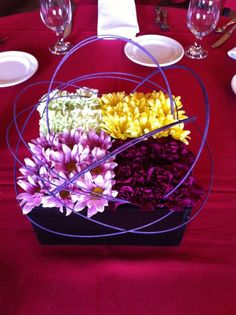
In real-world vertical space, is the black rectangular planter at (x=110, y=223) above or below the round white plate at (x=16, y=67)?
below

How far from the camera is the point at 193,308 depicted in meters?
0.46

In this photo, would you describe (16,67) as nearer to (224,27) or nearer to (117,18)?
(117,18)

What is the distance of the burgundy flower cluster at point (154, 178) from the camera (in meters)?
0.44

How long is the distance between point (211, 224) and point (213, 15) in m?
0.62

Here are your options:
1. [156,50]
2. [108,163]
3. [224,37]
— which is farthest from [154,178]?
[224,37]

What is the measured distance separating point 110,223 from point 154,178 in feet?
0.34

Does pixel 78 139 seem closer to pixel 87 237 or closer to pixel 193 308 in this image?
pixel 87 237

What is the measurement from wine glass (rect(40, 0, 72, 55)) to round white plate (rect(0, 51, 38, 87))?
0.29ft

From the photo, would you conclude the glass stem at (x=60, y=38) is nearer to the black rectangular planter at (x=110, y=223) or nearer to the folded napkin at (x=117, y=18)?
the folded napkin at (x=117, y=18)

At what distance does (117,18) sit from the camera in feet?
3.37

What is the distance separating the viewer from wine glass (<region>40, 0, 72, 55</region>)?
2.95ft

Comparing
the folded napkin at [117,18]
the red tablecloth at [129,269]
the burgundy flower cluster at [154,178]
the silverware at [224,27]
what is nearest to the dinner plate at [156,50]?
the folded napkin at [117,18]

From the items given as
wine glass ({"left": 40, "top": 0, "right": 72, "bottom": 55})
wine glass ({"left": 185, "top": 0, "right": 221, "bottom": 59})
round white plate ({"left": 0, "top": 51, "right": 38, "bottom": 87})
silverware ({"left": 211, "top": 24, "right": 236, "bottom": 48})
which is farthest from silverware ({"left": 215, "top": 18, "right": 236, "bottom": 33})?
round white plate ({"left": 0, "top": 51, "right": 38, "bottom": 87})

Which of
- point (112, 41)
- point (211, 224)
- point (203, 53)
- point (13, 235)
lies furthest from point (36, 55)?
point (211, 224)
